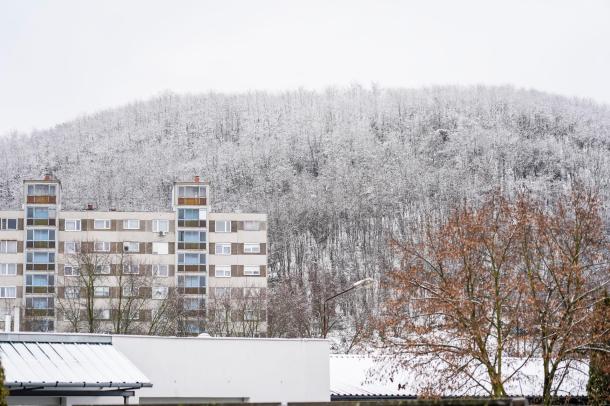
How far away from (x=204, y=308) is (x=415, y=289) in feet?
219

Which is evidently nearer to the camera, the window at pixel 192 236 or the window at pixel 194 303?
the window at pixel 194 303

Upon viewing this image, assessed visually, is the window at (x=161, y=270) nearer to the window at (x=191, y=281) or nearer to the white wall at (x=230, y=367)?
the window at (x=191, y=281)

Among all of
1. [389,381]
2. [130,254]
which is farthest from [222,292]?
[389,381]

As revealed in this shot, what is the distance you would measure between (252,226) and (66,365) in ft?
248

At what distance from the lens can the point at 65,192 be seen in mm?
160625

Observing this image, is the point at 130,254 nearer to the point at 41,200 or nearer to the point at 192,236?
the point at 192,236

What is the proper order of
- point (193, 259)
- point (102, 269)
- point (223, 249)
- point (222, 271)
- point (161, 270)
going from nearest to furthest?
point (102, 269)
point (161, 270)
point (193, 259)
point (222, 271)
point (223, 249)

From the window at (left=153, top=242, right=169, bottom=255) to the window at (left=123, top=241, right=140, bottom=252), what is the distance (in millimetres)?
1582

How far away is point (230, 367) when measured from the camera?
90.4 feet

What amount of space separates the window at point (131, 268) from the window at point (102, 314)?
3.97 metres

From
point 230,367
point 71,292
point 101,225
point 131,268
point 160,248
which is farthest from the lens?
point 160,248

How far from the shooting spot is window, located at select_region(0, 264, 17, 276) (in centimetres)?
9681

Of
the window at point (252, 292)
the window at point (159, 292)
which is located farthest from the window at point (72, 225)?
the window at point (252, 292)

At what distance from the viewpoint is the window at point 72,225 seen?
321 feet
